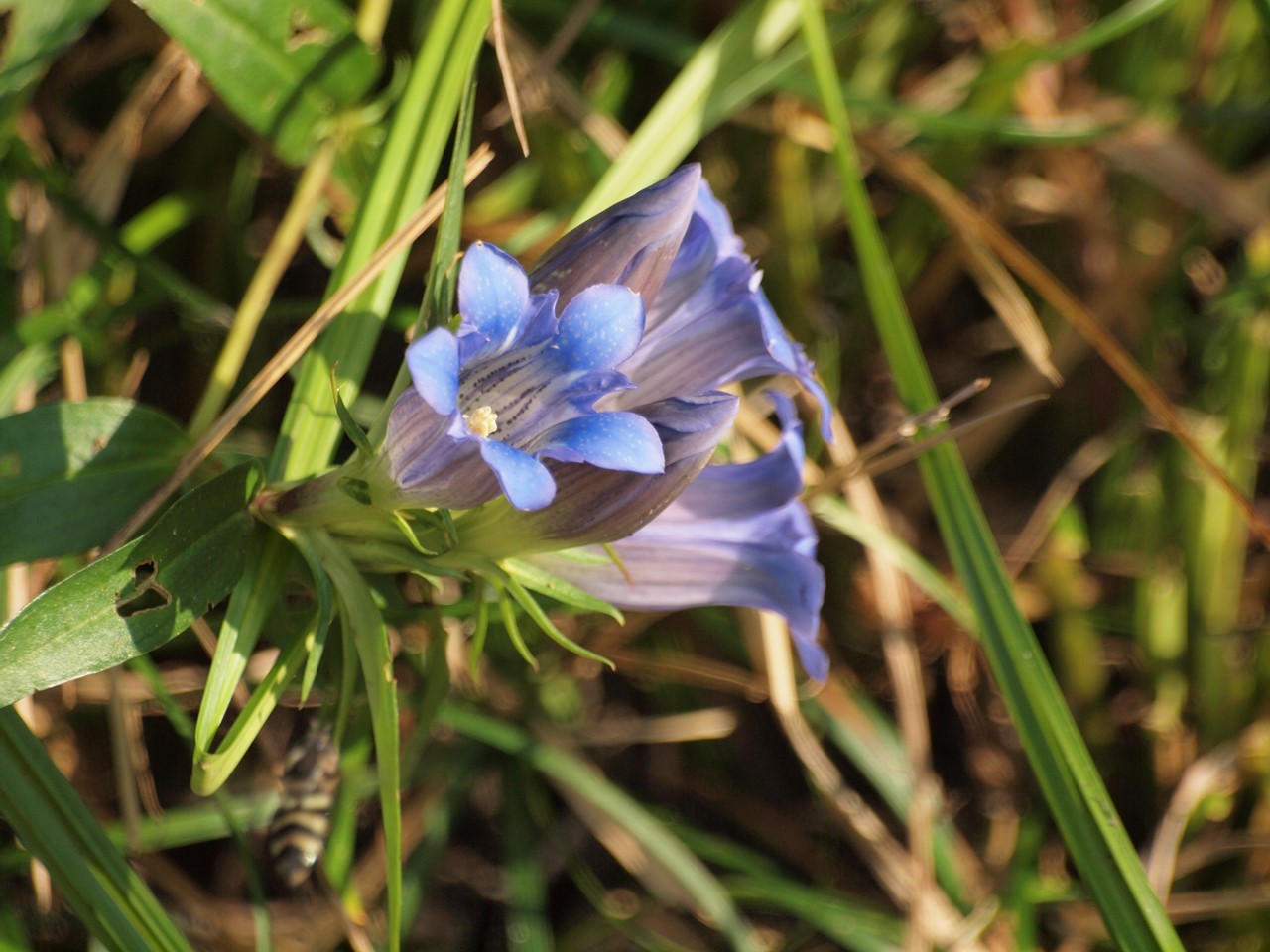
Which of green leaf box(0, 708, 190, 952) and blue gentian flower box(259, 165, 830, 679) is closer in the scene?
blue gentian flower box(259, 165, 830, 679)

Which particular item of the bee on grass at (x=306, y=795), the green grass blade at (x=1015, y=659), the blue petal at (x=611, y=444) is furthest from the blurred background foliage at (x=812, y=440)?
the blue petal at (x=611, y=444)

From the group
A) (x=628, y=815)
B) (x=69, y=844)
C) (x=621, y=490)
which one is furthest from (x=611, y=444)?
(x=628, y=815)

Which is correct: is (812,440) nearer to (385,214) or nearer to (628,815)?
(628,815)

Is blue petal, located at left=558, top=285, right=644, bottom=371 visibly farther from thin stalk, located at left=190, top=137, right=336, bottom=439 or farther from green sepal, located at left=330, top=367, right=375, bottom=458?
thin stalk, located at left=190, top=137, right=336, bottom=439

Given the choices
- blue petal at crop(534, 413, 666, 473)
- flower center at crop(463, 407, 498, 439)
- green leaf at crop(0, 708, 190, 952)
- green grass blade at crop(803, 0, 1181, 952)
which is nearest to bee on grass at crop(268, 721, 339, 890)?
green leaf at crop(0, 708, 190, 952)

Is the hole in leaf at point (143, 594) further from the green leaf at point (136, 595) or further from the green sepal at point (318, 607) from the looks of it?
the green sepal at point (318, 607)

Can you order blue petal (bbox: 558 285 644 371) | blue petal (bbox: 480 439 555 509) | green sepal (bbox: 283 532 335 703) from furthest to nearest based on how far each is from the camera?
green sepal (bbox: 283 532 335 703), blue petal (bbox: 558 285 644 371), blue petal (bbox: 480 439 555 509)

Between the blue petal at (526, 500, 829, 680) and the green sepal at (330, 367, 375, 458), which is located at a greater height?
the green sepal at (330, 367, 375, 458)
